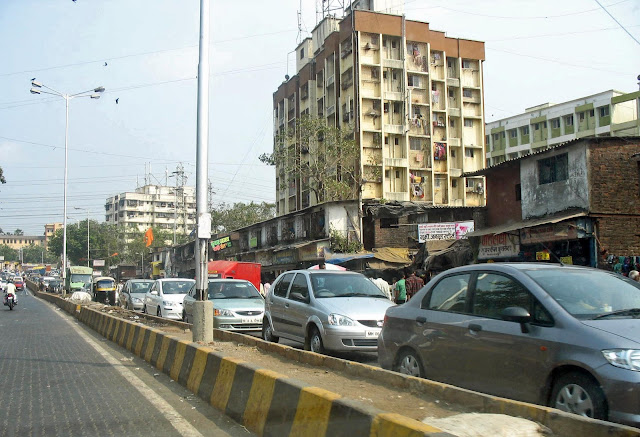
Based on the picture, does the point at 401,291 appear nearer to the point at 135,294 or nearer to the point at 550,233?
the point at 550,233

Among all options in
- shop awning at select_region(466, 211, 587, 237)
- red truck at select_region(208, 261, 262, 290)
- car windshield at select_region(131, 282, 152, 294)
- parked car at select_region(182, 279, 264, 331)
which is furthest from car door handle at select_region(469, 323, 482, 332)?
red truck at select_region(208, 261, 262, 290)

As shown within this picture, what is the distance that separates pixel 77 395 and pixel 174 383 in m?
1.21

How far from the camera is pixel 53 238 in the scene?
104875 millimetres

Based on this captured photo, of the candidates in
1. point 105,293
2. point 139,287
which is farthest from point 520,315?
point 105,293

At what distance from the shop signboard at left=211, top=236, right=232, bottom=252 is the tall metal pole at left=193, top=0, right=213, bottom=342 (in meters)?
39.4

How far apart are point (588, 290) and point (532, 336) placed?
789 mm

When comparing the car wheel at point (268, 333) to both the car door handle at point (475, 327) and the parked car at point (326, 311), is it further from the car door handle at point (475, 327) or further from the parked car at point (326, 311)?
the car door handle at point (475, 327)

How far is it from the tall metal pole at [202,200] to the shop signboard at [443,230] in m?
18.4

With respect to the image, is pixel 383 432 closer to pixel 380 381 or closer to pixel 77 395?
pixel 380 381

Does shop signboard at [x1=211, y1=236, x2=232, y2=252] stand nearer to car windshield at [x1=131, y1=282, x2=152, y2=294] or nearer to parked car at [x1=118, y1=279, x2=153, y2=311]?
parked car at [x1=118, y1=279, x2=153, y2=311]

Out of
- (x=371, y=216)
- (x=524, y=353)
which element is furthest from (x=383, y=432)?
(x=371, y=216)

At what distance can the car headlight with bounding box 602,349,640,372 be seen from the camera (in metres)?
4.26

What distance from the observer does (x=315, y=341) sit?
966cm

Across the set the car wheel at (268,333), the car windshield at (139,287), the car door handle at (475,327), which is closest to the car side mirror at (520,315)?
the car door handle at (475,327)
